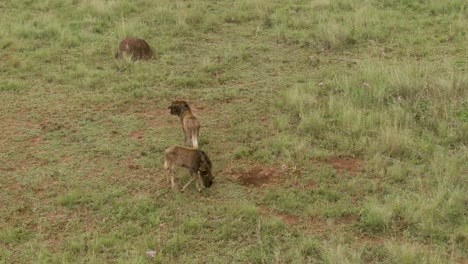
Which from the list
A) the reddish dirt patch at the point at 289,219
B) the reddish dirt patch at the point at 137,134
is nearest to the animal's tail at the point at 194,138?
the reddish dirt patch at the point at 137,134

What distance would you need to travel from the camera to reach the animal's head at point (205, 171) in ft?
20.5

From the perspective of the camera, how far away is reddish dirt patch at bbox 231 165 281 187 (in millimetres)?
6535

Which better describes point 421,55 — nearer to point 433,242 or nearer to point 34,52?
point 433,242

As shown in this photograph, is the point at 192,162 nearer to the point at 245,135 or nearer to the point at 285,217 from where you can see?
the point at 285,217

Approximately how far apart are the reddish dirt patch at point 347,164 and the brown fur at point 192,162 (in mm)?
1517

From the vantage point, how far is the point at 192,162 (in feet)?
20.5

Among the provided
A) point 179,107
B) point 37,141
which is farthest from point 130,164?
point 37,141

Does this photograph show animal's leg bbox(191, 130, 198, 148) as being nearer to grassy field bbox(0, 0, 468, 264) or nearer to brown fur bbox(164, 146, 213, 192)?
grassy field bbox(0, 0, 468, 264)

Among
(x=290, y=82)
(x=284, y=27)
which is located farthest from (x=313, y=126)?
(x=284, y=27)

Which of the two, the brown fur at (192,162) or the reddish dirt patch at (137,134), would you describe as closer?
the brown fur at (192,162)

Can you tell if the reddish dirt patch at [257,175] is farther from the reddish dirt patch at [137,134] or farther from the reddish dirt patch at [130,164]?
the reddish dirt patch at [137,134]

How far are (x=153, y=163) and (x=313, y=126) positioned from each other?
6.91 ft

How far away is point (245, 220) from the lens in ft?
19.0

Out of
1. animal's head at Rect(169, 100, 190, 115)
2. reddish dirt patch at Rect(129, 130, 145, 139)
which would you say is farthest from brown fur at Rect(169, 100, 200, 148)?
reddish dirt patch at Rect(129, 130, 145, 139)
